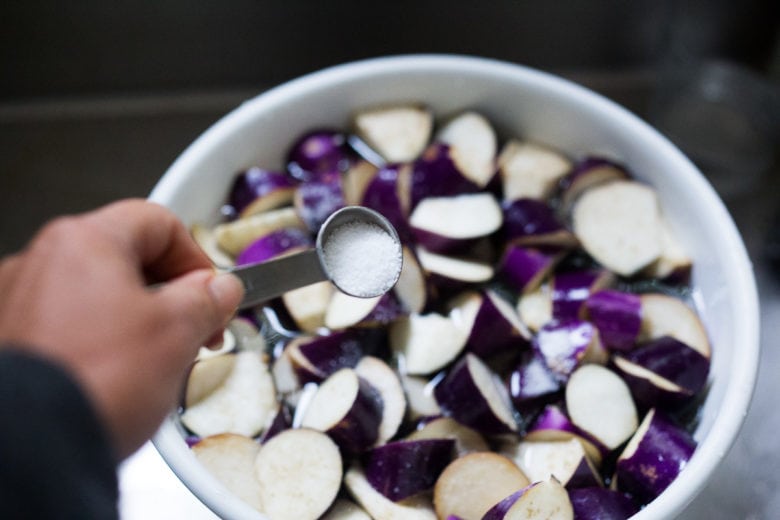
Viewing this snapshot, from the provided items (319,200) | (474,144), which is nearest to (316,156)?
(319,200)

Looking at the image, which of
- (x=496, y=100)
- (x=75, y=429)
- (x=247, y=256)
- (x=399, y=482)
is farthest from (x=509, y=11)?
(x=75, y=429)

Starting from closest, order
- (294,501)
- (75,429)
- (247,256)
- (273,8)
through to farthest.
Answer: (75,429), (294,501), (247,256), (273,8)

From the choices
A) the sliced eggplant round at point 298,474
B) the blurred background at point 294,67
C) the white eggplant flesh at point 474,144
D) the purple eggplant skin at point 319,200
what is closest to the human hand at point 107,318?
the sliced eggplant round at point 298,474

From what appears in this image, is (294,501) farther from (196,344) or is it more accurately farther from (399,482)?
(196,344)

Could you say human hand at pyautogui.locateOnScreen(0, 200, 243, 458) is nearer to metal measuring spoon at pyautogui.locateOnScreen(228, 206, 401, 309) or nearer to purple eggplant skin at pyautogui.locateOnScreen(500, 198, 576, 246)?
metal measuring spoon at pyautogui.locateOnScreen(228, 206, 401, 309)

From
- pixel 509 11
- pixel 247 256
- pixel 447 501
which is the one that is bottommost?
pixel 447 501

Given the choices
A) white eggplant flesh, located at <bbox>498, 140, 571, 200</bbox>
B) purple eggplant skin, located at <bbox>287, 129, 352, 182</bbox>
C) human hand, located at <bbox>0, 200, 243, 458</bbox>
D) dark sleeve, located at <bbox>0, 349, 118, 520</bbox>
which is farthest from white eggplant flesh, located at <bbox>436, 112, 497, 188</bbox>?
dark sleeve, located at <bbox>0, 349, 118, 520</bbox>

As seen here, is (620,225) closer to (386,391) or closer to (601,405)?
(601,405)
